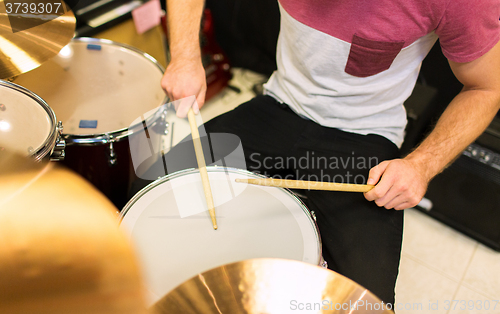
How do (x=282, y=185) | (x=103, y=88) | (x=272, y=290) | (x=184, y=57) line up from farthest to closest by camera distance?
(x=103, y=88) < (x=184, y=57) < (x=282, y=185) < (x=272, y=290)

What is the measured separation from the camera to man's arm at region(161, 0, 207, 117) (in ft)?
2.91

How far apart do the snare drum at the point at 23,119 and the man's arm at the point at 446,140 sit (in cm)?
75

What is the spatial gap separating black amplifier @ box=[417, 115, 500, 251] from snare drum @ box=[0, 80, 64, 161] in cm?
134

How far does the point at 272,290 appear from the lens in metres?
0.50

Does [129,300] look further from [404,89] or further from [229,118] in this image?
[404,89]

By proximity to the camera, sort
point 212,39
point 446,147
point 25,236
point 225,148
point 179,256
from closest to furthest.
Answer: point 25,236
point 179,256
point 446,147
point 225,148
point 212,39

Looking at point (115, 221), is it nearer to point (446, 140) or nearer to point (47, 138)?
point (47, 138)

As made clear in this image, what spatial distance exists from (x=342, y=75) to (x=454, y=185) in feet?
2.57

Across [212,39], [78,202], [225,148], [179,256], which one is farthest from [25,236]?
[212,39]

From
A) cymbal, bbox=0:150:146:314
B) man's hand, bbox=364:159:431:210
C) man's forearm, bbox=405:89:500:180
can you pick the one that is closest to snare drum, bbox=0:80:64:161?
cymbal, bbox=0:150:146:314

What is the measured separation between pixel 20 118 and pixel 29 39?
0.22 m

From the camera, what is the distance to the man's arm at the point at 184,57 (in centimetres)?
89

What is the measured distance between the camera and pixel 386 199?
31.1 inches

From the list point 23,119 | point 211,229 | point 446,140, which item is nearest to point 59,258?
point 211,229
